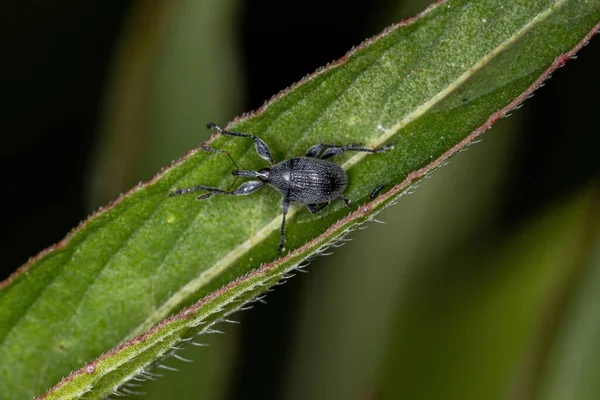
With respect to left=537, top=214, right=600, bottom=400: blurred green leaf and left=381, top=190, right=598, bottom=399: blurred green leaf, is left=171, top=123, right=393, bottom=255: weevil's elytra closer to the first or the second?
left=381, top=190, right=598, bottom=399: blurred green leaf

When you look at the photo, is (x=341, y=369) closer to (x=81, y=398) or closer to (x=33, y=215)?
(x=81, y=398)

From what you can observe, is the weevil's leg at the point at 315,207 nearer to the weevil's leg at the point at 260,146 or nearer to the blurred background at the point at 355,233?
the weevil's leg at the point at 260,146

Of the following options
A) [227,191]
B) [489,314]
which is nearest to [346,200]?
[227,191]

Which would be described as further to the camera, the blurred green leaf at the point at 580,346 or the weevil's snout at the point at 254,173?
the blurred green leaf at the point at 580,346

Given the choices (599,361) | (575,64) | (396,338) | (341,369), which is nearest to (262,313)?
(341,369)

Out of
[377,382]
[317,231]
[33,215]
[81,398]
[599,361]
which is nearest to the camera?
A: [81,398]

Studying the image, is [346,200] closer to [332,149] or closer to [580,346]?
[332,149]

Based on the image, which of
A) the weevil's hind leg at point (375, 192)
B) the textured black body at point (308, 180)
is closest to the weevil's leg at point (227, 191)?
the textured black body at point (308, 180)
